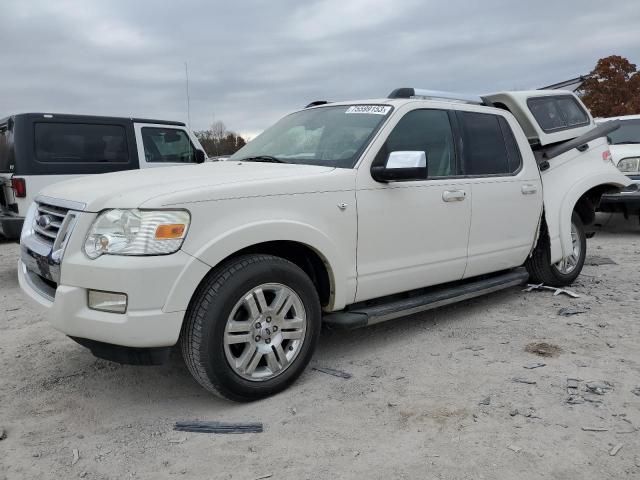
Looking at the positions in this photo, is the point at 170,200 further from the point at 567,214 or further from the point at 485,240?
the point at 567,214

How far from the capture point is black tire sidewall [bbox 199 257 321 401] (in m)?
2.86

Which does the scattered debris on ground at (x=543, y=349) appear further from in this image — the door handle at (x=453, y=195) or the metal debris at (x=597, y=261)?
the metal debris at (x=597, y=261)

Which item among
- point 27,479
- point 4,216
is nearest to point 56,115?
point 4,216

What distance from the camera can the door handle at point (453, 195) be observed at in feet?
13.1

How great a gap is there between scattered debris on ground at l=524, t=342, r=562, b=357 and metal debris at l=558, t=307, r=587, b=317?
813 millimetres

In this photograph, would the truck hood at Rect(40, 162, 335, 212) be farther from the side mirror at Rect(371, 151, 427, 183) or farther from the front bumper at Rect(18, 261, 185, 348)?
the front bumper at Rect(18, 261, 185, 348)

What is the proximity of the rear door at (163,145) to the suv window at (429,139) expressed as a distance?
4.36 metres

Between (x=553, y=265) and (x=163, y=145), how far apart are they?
5727mm

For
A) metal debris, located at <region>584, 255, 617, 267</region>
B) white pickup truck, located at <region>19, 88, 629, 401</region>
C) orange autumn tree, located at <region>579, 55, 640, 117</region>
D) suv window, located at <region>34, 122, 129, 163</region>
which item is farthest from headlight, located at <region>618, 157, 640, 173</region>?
orange autumn tree, located at <region>579, 55, 640, 117</region>

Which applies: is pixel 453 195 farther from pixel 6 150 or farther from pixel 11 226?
pixel 6 150

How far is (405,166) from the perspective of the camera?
3.46 m

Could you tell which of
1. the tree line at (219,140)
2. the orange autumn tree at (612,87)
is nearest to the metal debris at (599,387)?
the tree line at (219,140)

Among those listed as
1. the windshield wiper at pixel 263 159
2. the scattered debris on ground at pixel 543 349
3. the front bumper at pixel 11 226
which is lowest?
the scattered debris on ground at pixel 543 349

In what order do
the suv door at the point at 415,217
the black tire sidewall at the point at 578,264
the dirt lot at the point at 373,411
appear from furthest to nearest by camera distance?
the black tire sidewall at the point at 578,264 < the suv door at the point at 415,217 < the dirt lot at the point at 373,411
